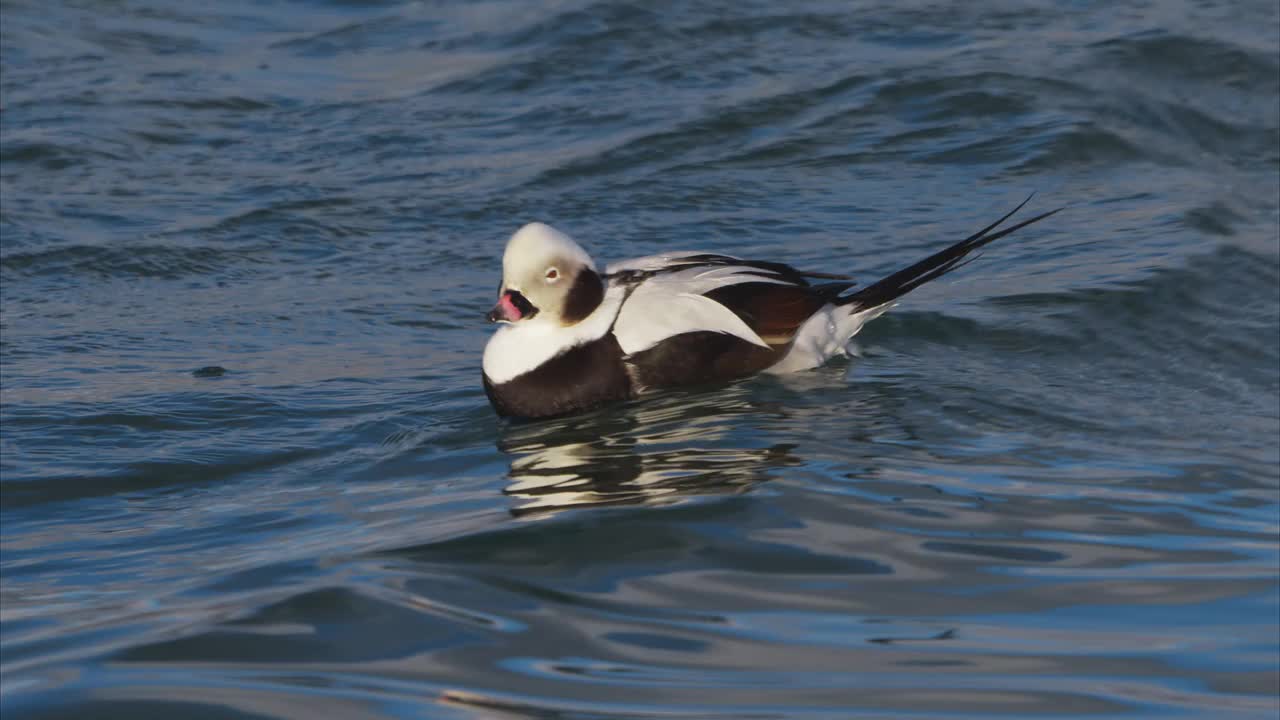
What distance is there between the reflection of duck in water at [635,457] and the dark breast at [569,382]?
65 millimetres

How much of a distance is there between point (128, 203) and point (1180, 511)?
761cm

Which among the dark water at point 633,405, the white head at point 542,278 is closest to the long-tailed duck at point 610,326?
the white head at point 542,278

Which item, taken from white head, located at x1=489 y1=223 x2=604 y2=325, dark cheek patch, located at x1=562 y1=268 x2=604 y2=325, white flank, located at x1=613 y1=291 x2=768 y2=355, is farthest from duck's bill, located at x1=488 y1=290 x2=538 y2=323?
white flank, located at x1=613 y1=291 x2=768 y2=355

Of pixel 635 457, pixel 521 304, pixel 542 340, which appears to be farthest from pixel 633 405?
pixel 635 457

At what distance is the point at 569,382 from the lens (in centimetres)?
607

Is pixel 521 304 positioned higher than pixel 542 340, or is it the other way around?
pixel 521 304

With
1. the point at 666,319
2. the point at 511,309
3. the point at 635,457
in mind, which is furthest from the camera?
the point at 666,319

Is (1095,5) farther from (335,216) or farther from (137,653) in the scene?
(137,653)

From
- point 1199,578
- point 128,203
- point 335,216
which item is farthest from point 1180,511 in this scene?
point 128,203

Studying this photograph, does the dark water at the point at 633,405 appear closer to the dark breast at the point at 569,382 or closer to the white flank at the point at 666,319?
the dark breast at the point at 569,382

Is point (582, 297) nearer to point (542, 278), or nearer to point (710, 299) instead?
point (542, 278)

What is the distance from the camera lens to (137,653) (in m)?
3.28

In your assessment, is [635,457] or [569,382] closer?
[635,457]

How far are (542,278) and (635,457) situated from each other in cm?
91
